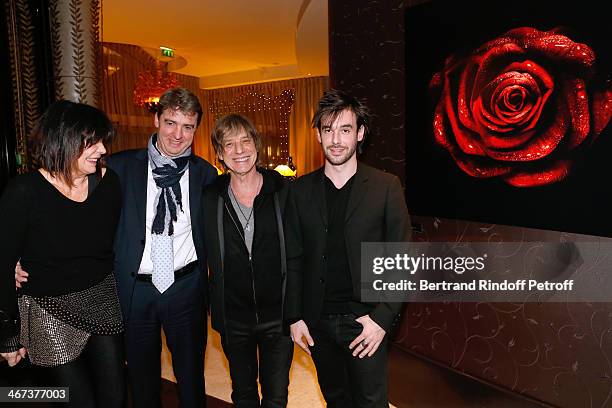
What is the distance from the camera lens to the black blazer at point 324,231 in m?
1.87

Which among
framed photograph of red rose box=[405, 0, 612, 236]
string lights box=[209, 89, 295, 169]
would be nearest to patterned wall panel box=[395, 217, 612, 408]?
framed photograph of red rose box=[405, 0, 612, 236]

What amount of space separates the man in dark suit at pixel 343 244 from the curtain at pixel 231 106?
724 centimetres

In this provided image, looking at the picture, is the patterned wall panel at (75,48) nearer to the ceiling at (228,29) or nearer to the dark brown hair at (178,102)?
the dark brown hair at (178,102)

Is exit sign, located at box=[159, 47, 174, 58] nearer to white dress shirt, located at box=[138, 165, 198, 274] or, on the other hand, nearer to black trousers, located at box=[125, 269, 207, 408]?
white dress shirt, located at box=[138, 165, 198, 274]

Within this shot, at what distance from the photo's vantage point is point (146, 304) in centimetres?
213

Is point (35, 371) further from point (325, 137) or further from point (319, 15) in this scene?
point (319, 15)

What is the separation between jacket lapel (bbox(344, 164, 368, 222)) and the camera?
1.88 m

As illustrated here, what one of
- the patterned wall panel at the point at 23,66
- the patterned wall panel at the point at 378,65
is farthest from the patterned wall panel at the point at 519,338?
the patterned wall panel at the point at 23,66

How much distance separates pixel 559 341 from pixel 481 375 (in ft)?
1.80

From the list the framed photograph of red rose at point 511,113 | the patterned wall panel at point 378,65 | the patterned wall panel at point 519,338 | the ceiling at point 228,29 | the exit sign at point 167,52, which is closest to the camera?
the framed photograph of red rose at point 511,113

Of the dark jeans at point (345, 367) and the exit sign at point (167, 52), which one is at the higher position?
the exit sign at point (167, 52)

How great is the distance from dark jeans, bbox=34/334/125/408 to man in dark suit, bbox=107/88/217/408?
0.23 meters

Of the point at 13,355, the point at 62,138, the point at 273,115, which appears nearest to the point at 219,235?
the point at 62,138

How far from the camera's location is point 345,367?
1990 mm
